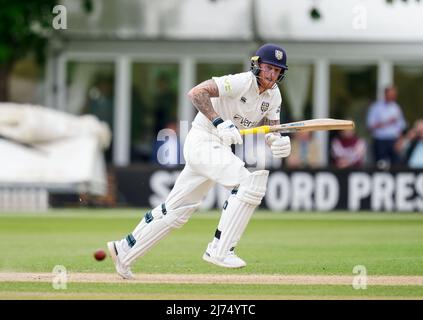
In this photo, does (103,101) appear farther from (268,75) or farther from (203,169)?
(203,169)

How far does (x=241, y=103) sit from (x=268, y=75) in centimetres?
33

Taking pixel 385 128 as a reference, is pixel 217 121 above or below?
above

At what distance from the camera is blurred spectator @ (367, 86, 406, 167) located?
19.8m

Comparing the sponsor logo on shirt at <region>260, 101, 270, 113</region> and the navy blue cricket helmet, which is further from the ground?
the navy blue cricket helmet

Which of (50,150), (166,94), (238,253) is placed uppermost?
(166,94)

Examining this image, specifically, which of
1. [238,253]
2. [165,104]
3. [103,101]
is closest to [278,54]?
[238,253]

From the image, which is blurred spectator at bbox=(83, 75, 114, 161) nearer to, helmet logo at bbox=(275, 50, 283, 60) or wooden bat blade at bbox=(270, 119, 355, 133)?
wooden bat blade at bbox=(270, 119, 355, 133)

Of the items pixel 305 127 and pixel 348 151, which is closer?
pixel 305 127

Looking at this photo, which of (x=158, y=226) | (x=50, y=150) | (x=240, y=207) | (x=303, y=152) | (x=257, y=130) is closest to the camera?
(x=240, y=207)

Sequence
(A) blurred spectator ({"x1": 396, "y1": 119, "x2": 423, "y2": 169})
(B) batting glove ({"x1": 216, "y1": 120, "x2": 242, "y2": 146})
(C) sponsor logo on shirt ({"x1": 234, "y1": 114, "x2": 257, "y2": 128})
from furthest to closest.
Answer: (A) blurred spectator ({"x1": 396, "y1": 119, "x2": 423, "y2": 169}) → (C) sponsor logo on shirt ({"x1": 234, "y1": 114, "x2": 257, "y2": 128}) → (B) batting glove ({"x1": 216, "y1": 120, "x2": 242, "y2": 146})

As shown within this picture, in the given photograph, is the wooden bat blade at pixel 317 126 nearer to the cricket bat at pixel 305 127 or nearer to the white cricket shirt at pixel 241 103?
the cricket bat at pixel 305 127

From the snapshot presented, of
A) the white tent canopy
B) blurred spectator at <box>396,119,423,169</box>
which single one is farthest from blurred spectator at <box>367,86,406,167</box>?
the white tent canopy

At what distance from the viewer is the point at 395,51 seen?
22.0m

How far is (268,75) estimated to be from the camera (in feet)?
29.9
